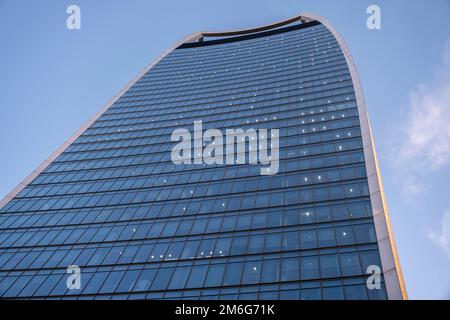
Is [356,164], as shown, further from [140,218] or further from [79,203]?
[79,203]

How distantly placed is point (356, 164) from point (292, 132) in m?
12.3

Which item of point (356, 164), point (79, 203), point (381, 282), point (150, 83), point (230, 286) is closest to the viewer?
point (381, 282)

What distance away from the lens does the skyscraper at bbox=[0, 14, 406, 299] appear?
30.4 m

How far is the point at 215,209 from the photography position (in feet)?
132

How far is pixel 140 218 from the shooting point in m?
42.0

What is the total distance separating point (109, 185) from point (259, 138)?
1952cm

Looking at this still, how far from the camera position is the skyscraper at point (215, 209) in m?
30.4

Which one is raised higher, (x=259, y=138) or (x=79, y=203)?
(x=259, y=138)

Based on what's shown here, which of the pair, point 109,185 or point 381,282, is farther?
point 109,185

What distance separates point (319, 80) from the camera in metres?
67.4

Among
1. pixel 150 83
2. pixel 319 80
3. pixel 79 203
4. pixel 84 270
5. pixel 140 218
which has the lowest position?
pixel 84 270

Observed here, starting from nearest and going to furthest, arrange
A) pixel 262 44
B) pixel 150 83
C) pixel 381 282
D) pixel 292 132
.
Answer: pixel 381 282
pixel 292 132
pixel 150 83
pixel 262 44
